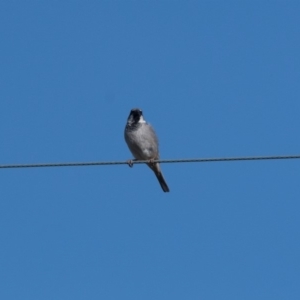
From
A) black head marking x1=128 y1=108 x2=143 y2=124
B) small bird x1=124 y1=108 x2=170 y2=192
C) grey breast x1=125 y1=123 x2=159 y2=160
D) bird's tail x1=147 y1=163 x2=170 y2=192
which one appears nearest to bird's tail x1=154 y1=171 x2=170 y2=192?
bird's tail x1=147 y1=163 x2=170 y2=192

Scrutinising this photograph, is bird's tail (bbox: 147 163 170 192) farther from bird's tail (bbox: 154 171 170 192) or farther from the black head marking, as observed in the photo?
the black head marking

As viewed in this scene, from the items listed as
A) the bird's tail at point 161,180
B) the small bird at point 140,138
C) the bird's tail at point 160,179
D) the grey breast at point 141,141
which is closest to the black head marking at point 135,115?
the small bird at point 140,138

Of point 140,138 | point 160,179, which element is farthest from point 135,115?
point 160,179

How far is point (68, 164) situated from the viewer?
11.6m

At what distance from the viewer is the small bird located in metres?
17.8

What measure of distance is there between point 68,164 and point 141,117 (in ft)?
22.1

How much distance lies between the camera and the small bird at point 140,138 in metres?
17.8

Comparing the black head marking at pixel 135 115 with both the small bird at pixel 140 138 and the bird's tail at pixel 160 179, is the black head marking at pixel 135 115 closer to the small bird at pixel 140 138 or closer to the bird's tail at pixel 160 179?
the small bird at pixel 140 138

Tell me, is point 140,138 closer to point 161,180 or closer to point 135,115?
point 135,115

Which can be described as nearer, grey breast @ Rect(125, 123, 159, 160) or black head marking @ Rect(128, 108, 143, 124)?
grey breast @ Rect(125, 123, 159, 160)

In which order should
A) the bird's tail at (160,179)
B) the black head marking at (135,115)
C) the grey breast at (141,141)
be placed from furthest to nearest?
1. the bird's tail at (160,179)
2. the black head marking at (135,115)
3. the grey breast at (141,141)

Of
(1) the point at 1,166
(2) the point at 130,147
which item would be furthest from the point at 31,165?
(2) the point at 130,147

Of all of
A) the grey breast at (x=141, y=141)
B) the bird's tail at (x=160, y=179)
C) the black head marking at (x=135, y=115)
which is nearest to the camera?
the grey breast at (x=141, y=141)

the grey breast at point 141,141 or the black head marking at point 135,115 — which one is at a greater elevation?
the black head marking at point 135,115
